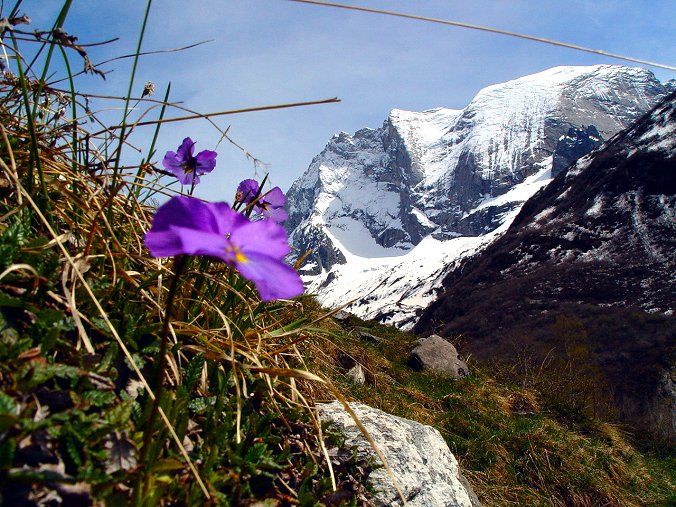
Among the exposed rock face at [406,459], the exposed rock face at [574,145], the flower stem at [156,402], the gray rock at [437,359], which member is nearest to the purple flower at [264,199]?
the exposed rock face at [406,459]

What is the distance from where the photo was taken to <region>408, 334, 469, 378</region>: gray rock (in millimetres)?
8309

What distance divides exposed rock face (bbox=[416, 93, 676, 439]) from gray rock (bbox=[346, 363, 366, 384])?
10.4m

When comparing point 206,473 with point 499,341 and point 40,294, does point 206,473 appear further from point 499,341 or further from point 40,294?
point 499,341

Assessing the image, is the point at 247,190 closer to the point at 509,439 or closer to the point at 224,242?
the point at 224,242

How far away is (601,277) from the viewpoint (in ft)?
97.8

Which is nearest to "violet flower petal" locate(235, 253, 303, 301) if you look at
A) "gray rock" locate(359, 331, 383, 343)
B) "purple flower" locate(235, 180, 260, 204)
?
"purple flower" locate(235, 180, 260, 204)

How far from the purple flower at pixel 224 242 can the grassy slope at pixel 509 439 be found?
2371 mm

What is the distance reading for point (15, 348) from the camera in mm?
1092

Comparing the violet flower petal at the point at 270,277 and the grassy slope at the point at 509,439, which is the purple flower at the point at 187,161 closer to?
the violet flower petal at the point at 270,277

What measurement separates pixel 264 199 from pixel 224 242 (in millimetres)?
1370

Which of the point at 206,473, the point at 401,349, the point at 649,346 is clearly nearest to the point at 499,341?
the point at 649,346

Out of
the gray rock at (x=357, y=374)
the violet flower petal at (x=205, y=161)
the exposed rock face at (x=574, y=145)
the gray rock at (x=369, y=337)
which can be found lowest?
the gray rock at (x=357, y=374)

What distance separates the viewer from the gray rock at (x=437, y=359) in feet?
27.3

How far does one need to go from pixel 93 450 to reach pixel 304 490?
62cm
